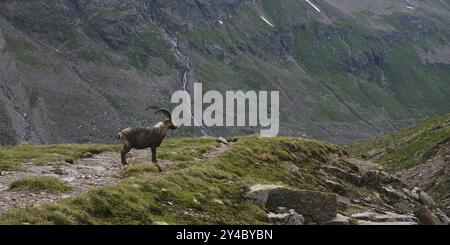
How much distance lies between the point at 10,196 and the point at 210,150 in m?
20.2

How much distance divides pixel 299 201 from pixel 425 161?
203 feet

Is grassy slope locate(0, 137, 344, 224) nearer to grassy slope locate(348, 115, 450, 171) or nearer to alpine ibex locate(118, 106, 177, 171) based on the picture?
alpine ibex locate(118, 106, 177, 171)

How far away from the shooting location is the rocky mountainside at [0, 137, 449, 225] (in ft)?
55.8

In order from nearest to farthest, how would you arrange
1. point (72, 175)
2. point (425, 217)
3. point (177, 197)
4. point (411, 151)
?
1. point (177, 197)
2. point (72, 175)
3. point (425, 217)
4. point (411, 151)

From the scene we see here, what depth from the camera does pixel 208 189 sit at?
73.6ft

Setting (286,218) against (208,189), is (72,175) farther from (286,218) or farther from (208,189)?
(286,218)

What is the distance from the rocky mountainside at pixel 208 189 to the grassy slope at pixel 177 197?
0.04m

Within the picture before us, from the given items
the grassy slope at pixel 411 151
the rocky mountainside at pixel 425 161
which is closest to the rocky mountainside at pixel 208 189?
the rocky mountainside at pixel 425 161

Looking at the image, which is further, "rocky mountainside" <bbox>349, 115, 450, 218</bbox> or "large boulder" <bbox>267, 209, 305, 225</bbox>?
"rocky mountainside" <bbox>349, 115, 450, 218</bbox>

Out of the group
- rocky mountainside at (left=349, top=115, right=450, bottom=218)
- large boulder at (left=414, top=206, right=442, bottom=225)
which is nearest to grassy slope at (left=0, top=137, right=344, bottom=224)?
large boulder at (left=414, top=206, right=442, bottom=225)

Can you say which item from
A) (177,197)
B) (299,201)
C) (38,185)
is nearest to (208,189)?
(177,197)

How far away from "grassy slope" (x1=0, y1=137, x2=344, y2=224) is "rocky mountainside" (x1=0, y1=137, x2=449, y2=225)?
4 centimetres

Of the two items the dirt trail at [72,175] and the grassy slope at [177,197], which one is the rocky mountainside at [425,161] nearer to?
the grassy slope at [177,197]
